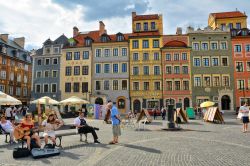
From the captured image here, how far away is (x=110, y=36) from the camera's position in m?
46.4

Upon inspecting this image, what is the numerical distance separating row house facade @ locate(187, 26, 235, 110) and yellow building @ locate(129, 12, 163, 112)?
5.59 meters

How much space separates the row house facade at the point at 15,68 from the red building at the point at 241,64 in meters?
42.1

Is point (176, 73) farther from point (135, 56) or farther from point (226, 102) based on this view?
point (226, 102)

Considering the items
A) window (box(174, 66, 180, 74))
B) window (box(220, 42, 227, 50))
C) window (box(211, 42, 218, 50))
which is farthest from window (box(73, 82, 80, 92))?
window (box(220, 42, 227, 50))

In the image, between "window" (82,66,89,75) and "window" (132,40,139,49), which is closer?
"window" (132,40,139,49)

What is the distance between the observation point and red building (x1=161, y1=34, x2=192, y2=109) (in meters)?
40.7

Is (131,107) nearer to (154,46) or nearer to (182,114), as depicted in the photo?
(154,46)

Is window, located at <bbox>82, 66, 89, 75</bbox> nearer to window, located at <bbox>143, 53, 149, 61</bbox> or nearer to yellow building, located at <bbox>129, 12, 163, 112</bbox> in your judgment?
yellow building, located at <bbox>129, 12, 163, 112</bbox>

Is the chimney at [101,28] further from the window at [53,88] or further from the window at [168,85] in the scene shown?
the window at [168,85]

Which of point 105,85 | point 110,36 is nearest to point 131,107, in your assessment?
point 105,85

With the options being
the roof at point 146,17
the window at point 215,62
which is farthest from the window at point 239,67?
the roof at point 146,17

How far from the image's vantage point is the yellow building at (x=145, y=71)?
41375 mm

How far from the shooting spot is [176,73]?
41.2m

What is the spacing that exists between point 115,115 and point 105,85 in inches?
1265
